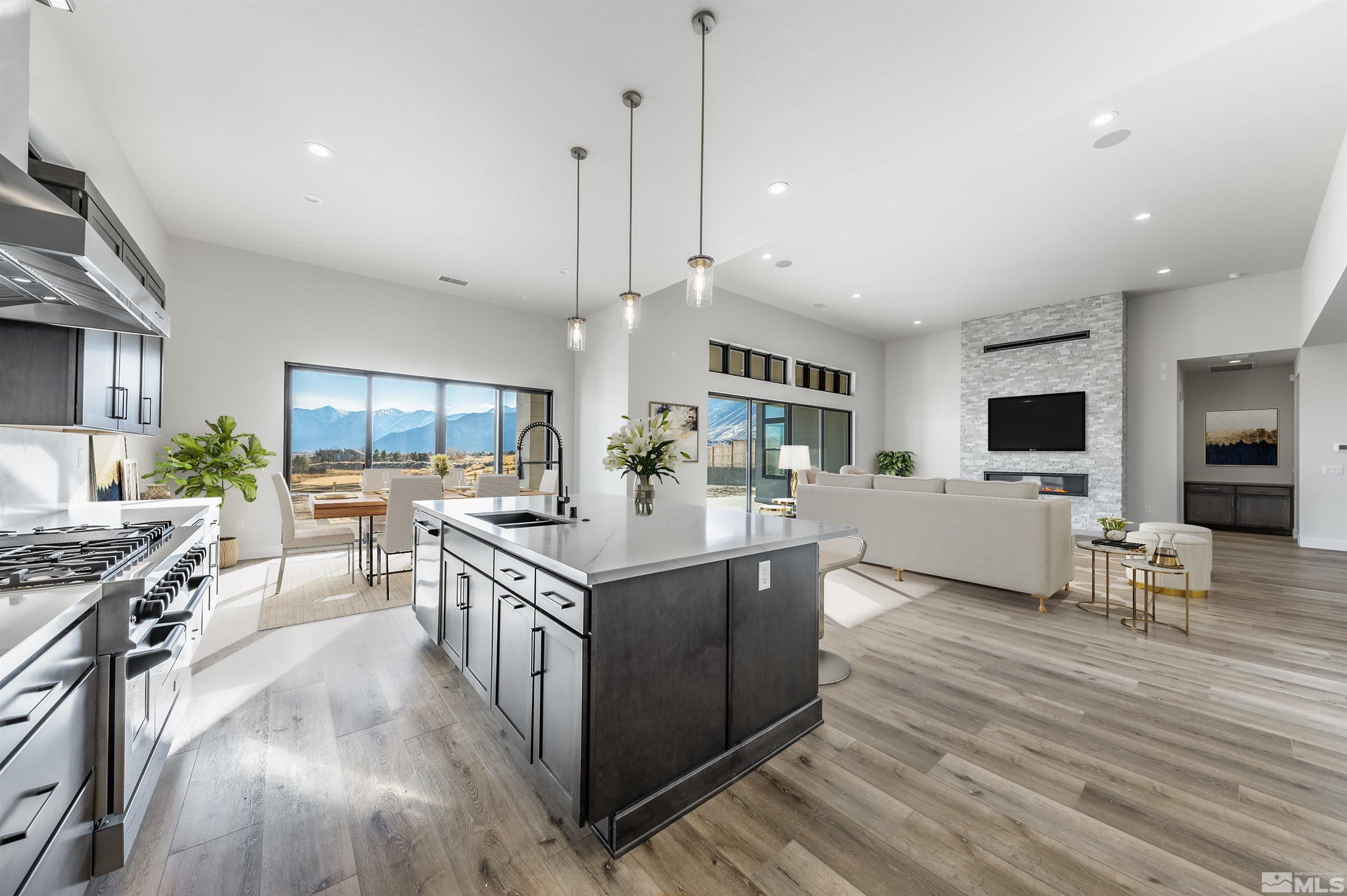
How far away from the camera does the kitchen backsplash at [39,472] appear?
6.91 ft

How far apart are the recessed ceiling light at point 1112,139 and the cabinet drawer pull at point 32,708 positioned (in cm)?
563

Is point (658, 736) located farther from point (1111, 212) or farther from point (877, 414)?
point (877, 414)

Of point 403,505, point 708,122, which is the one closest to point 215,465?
point 403,505

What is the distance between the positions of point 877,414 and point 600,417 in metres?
6.10

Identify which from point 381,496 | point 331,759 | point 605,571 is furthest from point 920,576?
point 381,496

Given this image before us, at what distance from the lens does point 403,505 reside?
3910 millimetres

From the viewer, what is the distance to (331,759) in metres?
1.93

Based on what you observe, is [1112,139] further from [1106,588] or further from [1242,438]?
[1242,438]

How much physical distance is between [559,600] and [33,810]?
1.06m

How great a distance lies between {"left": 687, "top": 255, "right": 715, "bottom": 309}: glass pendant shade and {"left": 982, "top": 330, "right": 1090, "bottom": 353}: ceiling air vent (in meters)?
7.63

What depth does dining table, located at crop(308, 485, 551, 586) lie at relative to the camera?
3.94 m

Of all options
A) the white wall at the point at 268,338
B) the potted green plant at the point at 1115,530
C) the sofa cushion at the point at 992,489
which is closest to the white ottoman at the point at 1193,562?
the potted green plant at the point at 1115,530

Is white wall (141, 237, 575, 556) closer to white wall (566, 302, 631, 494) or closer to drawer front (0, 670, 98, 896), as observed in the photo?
white wall (566, 302, 631, 494)

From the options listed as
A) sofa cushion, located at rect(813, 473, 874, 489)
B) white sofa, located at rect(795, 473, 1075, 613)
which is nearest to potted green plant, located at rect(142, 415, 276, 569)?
white sofa, located at rect(795, 473, 1075, 613)
